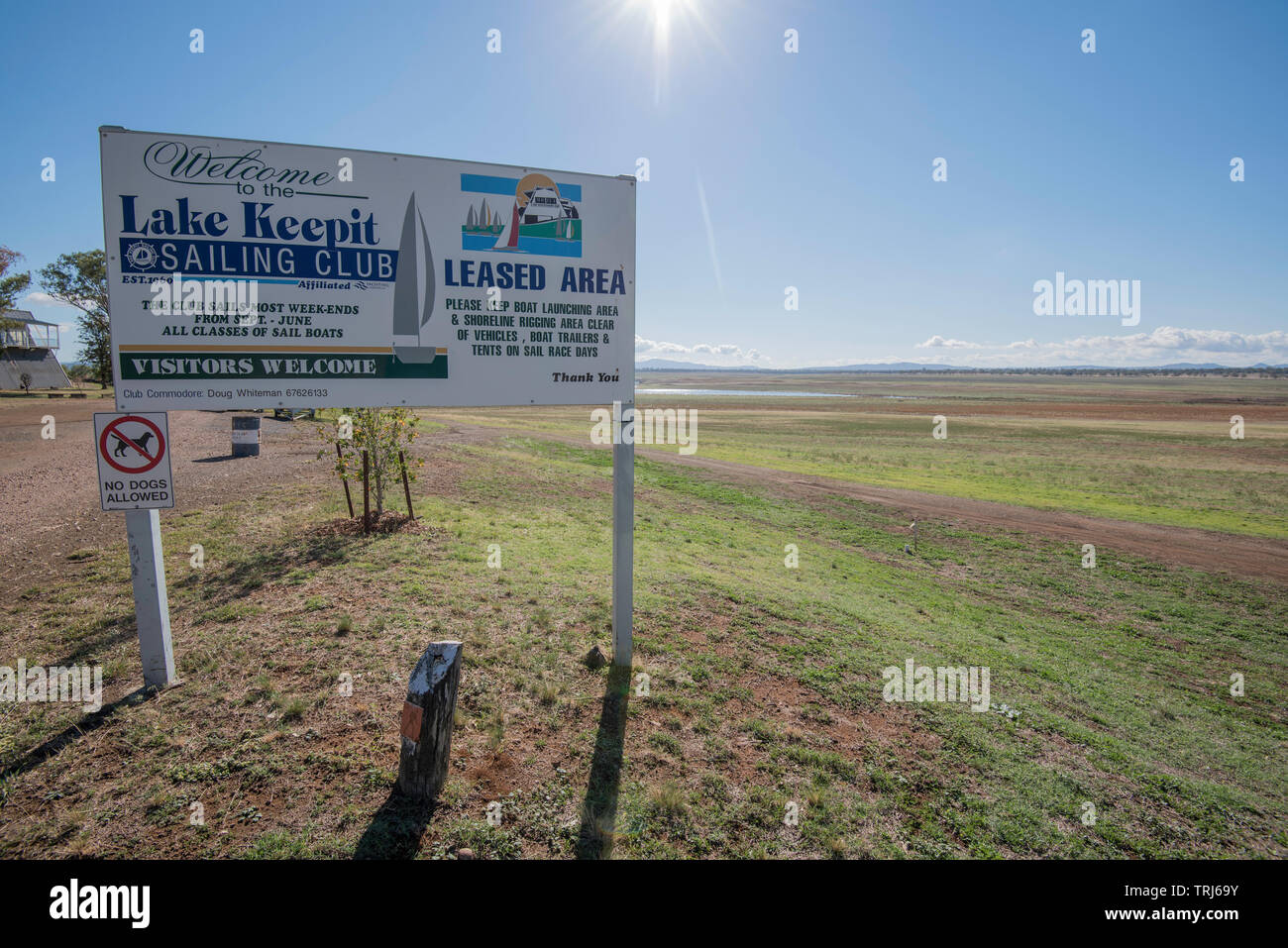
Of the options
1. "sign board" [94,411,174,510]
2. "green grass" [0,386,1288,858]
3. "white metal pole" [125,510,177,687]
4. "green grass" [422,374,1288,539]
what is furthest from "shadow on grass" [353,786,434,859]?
"green grass" [422,374,1288,539]

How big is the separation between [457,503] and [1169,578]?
1590cm

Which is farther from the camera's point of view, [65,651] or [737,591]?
[737,591]

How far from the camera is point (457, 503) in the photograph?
13.0m

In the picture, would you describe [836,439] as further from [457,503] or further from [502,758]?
[502,758]

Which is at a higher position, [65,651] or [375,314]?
[375,314]

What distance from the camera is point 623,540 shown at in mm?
6414

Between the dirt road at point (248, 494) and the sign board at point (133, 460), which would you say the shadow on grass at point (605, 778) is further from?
the dirt road at point (248, 494)

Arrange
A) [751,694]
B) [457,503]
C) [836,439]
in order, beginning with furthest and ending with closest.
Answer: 1. [836,439]
2. [457,503]
3. [751,694]

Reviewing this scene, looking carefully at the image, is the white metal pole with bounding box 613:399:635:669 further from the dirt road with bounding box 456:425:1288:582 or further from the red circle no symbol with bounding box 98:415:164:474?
the dirt road with bounding box 456:425:1288:582

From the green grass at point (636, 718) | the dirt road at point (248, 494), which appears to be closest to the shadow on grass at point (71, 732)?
the green grass at point (636, 718)

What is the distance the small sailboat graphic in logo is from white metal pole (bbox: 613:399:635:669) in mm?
2134

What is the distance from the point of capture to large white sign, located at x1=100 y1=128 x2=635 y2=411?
5.11 metres
